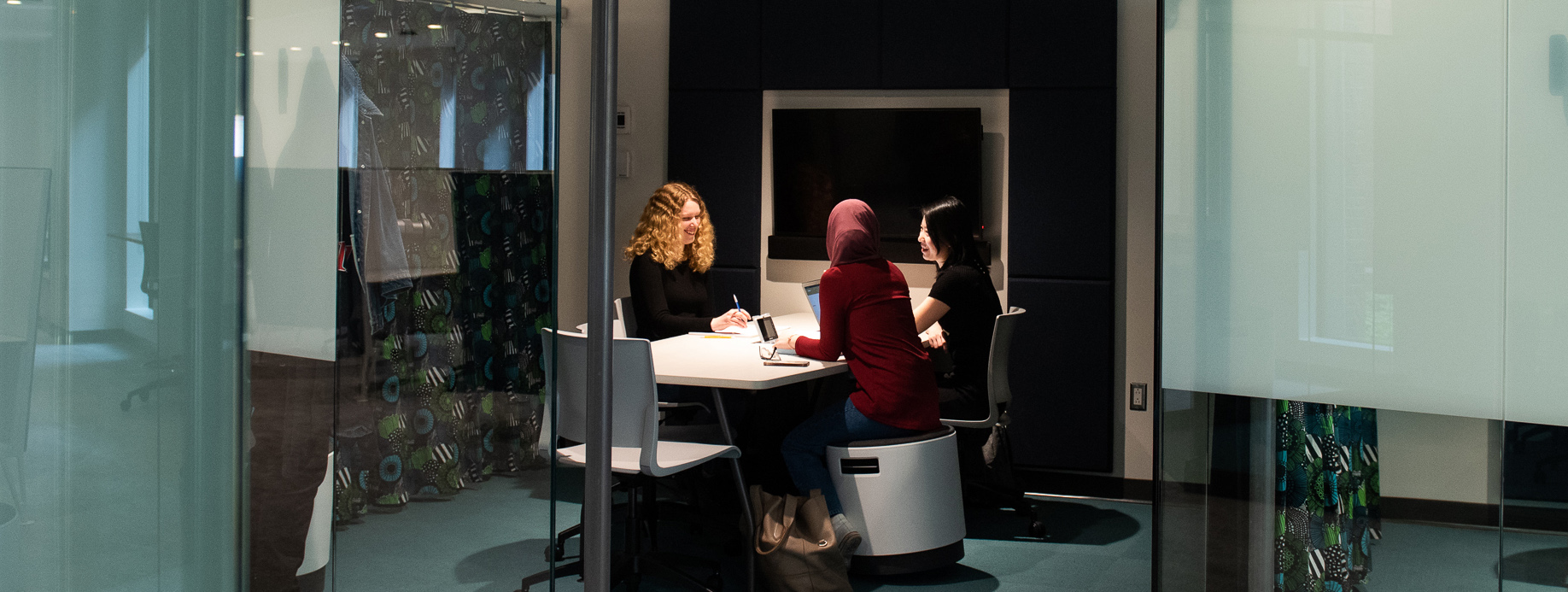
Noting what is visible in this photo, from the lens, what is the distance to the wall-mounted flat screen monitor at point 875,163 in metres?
5.34

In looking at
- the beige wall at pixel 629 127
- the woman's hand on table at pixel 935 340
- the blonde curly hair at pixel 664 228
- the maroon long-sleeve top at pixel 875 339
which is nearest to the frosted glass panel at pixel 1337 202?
the maroon long-sleeve top at pixel 875 339

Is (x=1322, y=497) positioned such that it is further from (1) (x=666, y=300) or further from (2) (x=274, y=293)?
(1) (x=666, y=300)

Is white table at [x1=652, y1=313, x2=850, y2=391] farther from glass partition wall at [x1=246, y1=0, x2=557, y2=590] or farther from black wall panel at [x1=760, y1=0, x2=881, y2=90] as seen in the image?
black wall panel at [x1=760, y1=0, x2=881, y2=90]

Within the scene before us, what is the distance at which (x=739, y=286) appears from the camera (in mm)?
5707

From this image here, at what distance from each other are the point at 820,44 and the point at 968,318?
1.89 meters

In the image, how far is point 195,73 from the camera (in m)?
1.71

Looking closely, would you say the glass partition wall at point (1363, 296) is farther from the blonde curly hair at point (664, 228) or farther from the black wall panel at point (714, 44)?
the black wall panel at point (714, 44)

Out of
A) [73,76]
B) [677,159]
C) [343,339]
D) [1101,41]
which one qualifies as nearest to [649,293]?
[677,159]

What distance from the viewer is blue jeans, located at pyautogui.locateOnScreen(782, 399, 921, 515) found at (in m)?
3.63

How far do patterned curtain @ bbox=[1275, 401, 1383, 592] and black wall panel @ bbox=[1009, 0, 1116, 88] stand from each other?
3064 millimetres

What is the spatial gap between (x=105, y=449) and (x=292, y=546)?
0.35m

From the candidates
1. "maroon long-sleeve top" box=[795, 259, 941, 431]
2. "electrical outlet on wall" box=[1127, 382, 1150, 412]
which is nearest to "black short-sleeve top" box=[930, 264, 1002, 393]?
"maroon long-sleeve top" box=[795, 259, 941, 431]

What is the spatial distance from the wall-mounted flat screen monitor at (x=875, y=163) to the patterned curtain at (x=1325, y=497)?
3053mm

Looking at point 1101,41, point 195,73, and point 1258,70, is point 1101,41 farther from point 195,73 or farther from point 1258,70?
point 195,73
